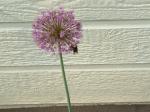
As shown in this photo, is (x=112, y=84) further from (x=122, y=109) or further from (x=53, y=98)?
(x=53, y=98)

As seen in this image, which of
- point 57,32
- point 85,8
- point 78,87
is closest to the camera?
point 57,32

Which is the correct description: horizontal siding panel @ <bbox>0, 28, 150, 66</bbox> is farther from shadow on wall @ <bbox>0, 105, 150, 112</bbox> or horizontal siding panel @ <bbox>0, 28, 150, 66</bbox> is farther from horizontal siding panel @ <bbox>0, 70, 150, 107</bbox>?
shadow on wall @ <bbox>0, 105, 150, 112</bbox>

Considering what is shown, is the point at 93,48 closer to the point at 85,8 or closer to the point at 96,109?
the point at 85,8

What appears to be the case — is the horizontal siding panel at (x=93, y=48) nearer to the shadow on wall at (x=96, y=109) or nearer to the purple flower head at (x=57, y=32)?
the shadow on wall at (x=96, y=109)

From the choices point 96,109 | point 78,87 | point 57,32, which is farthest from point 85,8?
point 57,32

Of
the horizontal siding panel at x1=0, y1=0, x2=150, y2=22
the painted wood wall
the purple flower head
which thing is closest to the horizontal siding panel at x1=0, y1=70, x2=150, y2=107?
the painted wood wall
